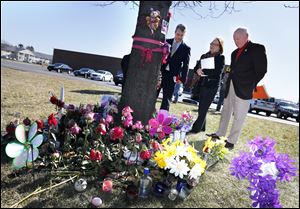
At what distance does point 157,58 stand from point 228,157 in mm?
1411

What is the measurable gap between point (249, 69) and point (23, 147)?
2762 mm

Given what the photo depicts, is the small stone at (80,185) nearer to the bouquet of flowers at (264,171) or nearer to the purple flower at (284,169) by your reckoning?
the bouquet of flowers at (264,171)

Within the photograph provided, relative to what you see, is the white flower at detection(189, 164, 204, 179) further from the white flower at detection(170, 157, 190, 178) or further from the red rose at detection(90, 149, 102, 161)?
the red rose at detection(90, 149, 102, 161)

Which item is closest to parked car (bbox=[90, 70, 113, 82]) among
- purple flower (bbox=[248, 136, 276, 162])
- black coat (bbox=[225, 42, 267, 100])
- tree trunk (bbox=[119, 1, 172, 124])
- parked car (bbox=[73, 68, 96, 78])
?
parked car (bbox=[73, 68, 96, 78])

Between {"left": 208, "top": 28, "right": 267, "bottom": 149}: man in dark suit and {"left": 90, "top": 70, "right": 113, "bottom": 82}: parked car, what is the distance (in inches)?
167

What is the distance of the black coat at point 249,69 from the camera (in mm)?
3627

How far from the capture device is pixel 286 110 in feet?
70.3

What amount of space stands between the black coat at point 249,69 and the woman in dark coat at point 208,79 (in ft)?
1.48

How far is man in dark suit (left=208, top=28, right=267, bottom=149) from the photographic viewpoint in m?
3.64

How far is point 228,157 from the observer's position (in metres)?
3.45

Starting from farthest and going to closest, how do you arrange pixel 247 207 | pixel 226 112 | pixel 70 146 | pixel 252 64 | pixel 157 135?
pixel 226 112
pixel 252 64
pixel 157 135
pixel 70 146
pixel 247 207

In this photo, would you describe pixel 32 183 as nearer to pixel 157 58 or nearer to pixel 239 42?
pixel 157 58

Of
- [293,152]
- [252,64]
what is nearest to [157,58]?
[252,64]

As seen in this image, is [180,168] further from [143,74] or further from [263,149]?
[143,74]
